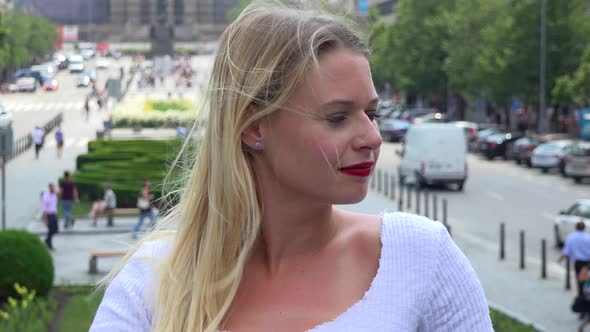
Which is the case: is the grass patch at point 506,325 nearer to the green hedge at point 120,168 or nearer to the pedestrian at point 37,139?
the green hedge at point 120,168

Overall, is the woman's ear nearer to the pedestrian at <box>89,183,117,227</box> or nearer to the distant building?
the pedestrian at <box>89,183,117,227</box>

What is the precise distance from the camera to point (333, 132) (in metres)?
2.59

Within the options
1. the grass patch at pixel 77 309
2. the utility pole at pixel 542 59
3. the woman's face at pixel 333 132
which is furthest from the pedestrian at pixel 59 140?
the woman's face at pixel 333 132

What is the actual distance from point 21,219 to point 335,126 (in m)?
30.9

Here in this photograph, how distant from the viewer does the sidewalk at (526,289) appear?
18383mm

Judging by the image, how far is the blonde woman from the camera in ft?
8.37

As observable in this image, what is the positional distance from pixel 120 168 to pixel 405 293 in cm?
3743

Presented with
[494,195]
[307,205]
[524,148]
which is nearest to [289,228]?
[307,205]

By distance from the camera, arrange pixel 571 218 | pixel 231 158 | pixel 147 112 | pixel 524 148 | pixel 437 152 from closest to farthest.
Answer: pixel 231 158 → pixel 571 218 → pixel 437 152 → pixel 524 148 → pixel 147 112

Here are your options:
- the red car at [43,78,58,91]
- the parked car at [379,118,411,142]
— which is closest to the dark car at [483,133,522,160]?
the parked car at [379,118,411,142]

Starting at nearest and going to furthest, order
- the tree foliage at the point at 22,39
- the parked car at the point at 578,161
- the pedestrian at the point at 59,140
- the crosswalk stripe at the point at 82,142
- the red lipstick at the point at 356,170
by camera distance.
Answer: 1. the red lipstick at the point at 356,170
2. the parked car at the point at 578,161
3. the pedestrian at the point at 59,140
4. the crosswalk stripe at the point at 82,142
5. the tree foliage at the point at 22,39

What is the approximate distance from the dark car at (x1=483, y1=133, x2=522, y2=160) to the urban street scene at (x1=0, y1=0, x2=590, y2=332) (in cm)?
7

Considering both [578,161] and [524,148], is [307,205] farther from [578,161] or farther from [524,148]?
[524,148]

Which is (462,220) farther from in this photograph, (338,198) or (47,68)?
(47,68)
